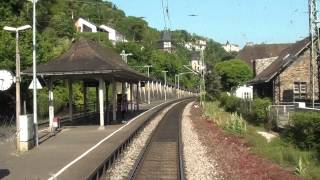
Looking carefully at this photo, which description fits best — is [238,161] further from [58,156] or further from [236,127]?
[236,127]

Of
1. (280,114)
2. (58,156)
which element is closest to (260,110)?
(280,114)

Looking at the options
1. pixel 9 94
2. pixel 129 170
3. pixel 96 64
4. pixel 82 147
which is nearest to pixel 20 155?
pixel 82 147

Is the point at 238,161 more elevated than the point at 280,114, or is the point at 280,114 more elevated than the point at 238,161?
the point at 280,114

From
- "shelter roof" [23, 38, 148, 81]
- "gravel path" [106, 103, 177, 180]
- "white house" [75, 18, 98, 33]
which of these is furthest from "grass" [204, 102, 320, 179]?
"white house" [75, 18, 98, 33]

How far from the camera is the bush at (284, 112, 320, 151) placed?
20406mm

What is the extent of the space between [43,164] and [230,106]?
37.7 meters

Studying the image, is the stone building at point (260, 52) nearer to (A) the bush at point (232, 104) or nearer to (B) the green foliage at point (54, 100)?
(A) the bush at point (232, 104)

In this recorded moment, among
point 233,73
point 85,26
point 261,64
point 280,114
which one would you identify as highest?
point 85,26

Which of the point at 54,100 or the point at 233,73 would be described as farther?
the point at 233,73

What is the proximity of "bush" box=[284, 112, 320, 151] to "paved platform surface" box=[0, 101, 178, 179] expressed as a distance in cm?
676

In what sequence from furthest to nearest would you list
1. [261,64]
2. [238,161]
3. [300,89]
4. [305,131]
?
[261,64]
[300,89]
[305,131]
[238,161]

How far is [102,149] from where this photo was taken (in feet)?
70.4

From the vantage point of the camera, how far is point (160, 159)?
21172 mm

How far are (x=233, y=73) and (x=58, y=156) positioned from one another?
6778 cm
